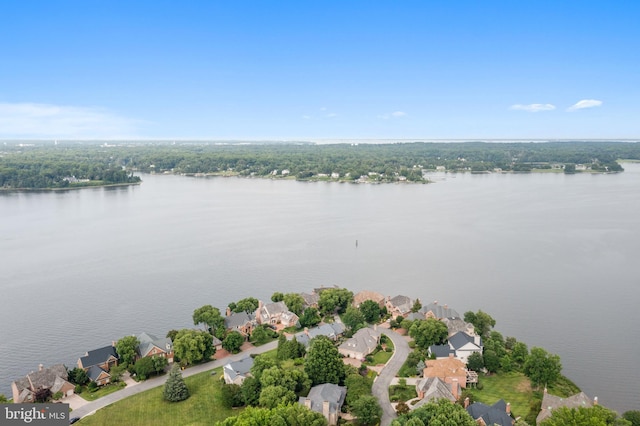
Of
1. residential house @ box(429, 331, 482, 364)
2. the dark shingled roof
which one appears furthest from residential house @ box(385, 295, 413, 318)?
the dark shingled roof

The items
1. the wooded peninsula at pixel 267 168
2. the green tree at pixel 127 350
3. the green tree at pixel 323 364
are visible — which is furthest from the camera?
the wooded peninsula at pixel 267 168

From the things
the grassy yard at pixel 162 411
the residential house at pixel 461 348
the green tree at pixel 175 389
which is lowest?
the grassy yard at pixel 162 411

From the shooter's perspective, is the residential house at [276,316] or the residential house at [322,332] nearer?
the residential house at [322,332]

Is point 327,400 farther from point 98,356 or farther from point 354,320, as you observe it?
point 98,356

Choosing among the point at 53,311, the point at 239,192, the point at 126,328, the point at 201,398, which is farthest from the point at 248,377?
the point at 239,192

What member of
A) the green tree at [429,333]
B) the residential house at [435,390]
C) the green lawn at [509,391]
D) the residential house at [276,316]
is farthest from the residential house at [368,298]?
the residential house at [435,390]

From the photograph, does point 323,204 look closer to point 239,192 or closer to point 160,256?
point 239,192

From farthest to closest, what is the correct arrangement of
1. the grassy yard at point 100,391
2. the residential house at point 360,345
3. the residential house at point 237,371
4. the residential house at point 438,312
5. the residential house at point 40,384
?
the residential house at point 438,312, the residential house at point 360,345, the residential house at point 237,371, the grassy yard at point 100,391, the residential house at point 40,384

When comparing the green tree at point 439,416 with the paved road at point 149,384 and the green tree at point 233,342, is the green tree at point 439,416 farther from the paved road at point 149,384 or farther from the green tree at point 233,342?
the green tree at point 233,342
